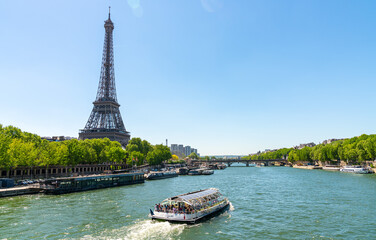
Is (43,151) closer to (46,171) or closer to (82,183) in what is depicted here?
(46,171)

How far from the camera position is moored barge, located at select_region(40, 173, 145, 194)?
182 feet

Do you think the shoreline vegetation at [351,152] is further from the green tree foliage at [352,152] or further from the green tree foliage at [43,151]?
the green tree foliage at [43,151]

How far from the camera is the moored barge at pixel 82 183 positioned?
182 ft

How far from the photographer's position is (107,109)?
15550cm

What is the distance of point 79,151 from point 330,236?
3312 inches

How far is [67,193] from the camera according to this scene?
56.7 metres

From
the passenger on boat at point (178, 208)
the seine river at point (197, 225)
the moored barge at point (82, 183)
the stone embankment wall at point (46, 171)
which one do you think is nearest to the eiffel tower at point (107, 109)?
the stone embankment wall at point (46, 171)

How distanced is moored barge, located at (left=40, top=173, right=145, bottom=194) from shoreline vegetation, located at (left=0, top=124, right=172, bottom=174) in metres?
16.4

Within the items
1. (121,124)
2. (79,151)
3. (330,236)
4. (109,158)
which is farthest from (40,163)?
(121,124)

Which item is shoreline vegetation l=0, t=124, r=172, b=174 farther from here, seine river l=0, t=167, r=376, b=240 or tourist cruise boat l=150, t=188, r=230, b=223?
tourist cruise boat l=150, t=188, r=230, b=223

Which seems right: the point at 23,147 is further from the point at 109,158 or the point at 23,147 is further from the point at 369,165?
the point at 369,165

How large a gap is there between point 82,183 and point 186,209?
3810 centimetres

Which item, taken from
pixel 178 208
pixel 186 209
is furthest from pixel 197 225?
pixel 178 208

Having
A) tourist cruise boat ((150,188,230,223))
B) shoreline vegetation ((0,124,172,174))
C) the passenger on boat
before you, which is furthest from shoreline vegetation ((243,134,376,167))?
the passenger on boat
